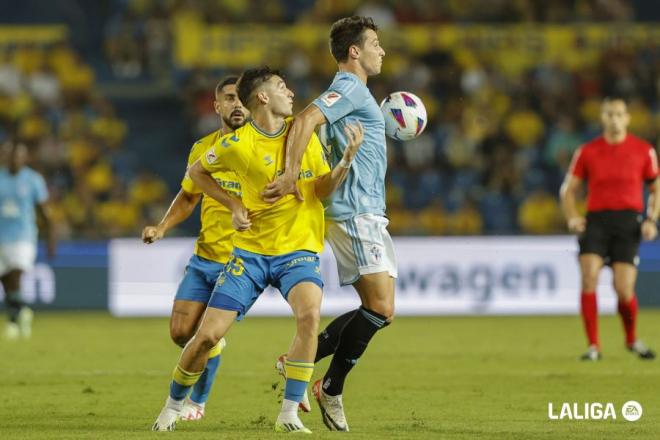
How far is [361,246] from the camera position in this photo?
777 cm

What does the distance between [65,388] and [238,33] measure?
14.2 metres

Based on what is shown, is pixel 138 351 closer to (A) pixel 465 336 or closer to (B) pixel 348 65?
(A) pixel 465 336

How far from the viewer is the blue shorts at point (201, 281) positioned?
27.4 ft

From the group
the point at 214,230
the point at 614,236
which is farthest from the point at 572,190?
the point at 214,230

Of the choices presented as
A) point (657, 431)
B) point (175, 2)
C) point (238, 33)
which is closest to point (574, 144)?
point (238, 33)

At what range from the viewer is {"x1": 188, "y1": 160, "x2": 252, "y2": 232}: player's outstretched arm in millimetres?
7234

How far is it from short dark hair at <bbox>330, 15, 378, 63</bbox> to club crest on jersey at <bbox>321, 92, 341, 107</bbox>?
17.9 inches

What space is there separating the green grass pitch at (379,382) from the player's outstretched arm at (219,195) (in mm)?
1156

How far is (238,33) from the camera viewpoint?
77.6 ft

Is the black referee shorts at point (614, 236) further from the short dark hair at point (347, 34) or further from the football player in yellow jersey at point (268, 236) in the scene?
the football player in yellow jersey at point (268, 236)

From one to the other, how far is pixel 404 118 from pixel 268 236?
4.95 feet

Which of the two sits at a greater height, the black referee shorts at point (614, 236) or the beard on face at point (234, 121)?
the beard on face at point (234, 121)

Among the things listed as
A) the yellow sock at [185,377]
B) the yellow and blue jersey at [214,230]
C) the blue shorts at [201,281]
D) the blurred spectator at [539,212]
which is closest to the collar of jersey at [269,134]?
the yellow and blue jersey at [214,230]

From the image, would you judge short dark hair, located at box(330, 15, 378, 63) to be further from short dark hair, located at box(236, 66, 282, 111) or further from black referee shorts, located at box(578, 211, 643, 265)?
black referee shorts, located at box(578, 211, 643, 265)
